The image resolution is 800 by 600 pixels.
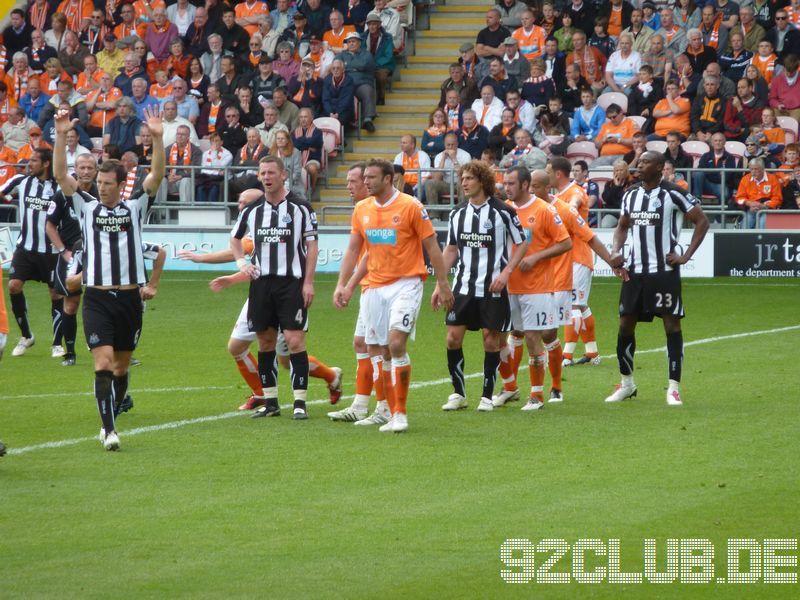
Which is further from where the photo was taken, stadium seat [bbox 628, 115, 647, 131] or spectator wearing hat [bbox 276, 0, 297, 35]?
spectator wearing hat [bbox 276, 0, 297, 35]

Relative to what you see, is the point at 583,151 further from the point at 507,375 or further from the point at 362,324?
the point at 362,324

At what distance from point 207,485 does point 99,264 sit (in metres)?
2.37

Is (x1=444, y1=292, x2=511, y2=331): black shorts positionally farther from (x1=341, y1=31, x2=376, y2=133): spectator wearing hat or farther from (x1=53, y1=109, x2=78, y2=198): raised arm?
(x1=341, y1=31, x2=376, y2=133): spectator wearing hat

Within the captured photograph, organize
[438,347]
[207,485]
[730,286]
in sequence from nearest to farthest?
[207,485] → [438,347] → [730,286]

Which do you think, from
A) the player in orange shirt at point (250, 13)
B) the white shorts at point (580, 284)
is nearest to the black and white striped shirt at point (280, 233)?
the white shorts at point (580, 284)

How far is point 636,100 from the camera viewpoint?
1005 inches

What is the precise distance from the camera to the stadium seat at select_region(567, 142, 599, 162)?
A: 82.0ft

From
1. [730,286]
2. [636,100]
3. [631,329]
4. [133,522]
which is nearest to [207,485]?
[133,522]

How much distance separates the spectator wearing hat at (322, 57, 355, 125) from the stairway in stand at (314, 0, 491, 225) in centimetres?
84

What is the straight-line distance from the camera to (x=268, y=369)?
11.4 metres

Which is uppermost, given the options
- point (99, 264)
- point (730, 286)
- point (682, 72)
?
point (682, 72)

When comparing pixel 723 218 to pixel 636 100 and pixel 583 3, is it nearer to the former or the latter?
pixel 636 100

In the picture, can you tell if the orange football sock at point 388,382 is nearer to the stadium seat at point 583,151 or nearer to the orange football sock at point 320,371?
the orange football sock at point 320,371

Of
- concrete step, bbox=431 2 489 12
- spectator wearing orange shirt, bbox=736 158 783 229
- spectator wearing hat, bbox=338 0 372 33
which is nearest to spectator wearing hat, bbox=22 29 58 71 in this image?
spectator wearing hat, bbox=338 0 372 33
